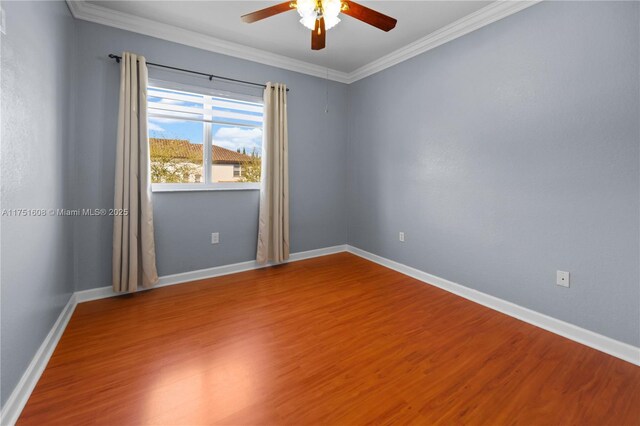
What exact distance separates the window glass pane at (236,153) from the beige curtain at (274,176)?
19 cm

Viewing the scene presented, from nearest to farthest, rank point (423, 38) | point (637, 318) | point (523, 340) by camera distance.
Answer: point (637, 318)
point (523, 340)
point (423, 38)

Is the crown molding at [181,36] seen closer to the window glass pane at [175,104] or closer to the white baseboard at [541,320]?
the window glass pane at [175,104]

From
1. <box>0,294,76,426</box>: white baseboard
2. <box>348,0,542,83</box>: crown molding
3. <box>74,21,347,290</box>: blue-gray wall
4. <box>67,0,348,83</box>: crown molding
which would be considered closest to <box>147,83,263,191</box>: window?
<box>74,21,347,290</box>: blue-gray wall

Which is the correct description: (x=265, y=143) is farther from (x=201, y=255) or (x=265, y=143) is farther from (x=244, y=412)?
(x=244, y=412)

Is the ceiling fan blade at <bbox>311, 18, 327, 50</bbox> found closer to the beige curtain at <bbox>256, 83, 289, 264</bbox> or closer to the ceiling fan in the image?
the ceiling fan

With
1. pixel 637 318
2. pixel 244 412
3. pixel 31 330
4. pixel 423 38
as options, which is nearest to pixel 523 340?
pixel 637 318

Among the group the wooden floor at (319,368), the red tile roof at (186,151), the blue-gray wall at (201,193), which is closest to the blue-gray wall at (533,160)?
the wooden floor at (319,368)

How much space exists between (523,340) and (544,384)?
1.54 ft

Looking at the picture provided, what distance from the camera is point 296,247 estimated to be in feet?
12.8

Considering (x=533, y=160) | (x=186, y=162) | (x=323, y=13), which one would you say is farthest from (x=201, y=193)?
(x=533, y=160)

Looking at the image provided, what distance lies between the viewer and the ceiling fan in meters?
1.67

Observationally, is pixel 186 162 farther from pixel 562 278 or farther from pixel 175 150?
pixel 562 278

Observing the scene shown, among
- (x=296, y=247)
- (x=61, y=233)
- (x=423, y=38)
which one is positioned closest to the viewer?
(x=61, y=233)

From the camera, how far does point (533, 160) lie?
7.35 feet
